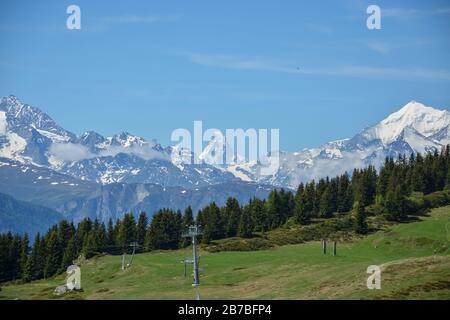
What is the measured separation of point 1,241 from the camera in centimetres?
19675

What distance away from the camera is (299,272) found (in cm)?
10919

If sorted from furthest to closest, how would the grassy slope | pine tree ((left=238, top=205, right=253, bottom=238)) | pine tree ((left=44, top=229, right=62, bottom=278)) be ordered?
pine tree ((left=238, top=205, right=253, bottom=238)), pine tree ((left=44, top=229, right=62, bottom=278)), the grassy slope

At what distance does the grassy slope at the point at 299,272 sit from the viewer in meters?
84.1

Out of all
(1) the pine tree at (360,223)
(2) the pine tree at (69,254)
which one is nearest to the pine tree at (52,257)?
(2) the pine tree at (69,254)

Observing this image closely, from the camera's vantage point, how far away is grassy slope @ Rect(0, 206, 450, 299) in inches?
3312

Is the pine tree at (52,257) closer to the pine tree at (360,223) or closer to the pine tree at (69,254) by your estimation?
the pine tree at (69,254)

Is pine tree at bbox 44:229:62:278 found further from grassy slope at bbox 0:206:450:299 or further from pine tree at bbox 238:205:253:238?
pine tree at bbox 238:205:253:238

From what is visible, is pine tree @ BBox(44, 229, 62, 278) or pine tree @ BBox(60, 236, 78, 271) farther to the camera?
pine tree @ BBox(44, 229, 62, 278)

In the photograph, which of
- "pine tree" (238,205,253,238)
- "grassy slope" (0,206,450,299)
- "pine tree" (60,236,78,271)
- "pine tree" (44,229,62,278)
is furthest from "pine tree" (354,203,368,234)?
"pine tree" (44,229,62,278)

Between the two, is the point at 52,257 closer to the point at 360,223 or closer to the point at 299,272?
the point at 360,223

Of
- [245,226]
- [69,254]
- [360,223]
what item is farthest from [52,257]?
[360,223]

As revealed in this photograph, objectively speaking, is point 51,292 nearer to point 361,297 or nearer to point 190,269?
point 190,269
